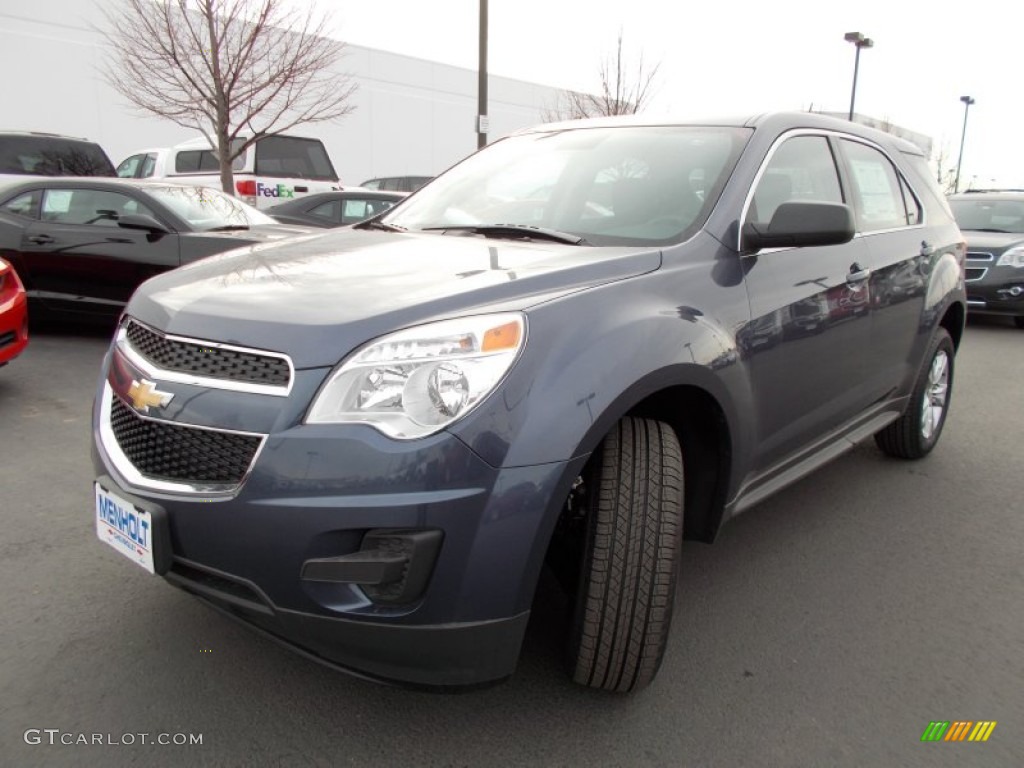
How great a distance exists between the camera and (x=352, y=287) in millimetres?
2115

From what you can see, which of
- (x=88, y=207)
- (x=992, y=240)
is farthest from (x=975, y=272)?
(x=88, y=207)

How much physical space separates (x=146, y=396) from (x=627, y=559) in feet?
4.32

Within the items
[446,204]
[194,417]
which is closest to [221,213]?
[446,204]

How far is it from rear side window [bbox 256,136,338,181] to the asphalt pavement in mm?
10192

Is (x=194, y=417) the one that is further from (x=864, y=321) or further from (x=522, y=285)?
(x=864, y=321)

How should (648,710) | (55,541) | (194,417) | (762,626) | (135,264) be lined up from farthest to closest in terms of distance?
(135,264) → (55,541) → (762,626) → (648,710) → (194,417)

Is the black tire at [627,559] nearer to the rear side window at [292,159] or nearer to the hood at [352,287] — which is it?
the hood at [352,287]

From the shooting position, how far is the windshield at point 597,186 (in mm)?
2689

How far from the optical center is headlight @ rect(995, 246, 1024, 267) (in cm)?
955

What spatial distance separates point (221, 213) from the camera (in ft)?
23.9

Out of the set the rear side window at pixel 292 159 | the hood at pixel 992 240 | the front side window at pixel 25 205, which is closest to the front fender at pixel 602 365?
the front side window at pixel 25 205

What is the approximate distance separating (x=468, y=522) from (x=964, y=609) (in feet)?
6.99

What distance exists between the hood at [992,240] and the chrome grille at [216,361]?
1035 centimetres

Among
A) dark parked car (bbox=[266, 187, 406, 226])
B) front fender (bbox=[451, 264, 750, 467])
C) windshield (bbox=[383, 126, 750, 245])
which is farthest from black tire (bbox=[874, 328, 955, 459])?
dark parked car (bbox=[266, 187, 406, 226])
